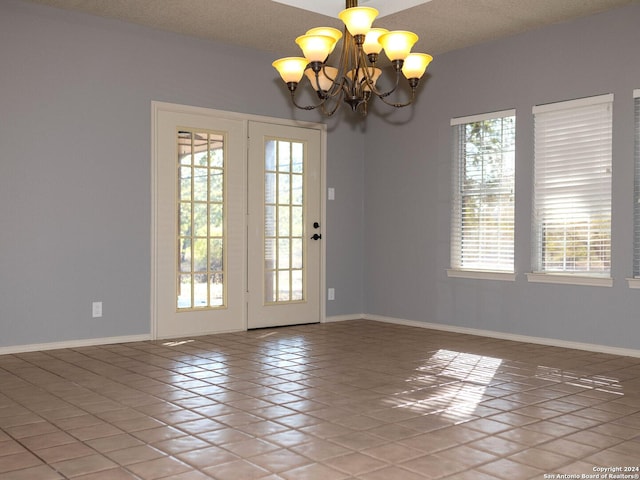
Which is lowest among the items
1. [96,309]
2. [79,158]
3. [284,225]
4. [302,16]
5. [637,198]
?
[96,309]

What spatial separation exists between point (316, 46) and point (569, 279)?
2.81 m

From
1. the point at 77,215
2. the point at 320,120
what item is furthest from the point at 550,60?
the point at 77,215

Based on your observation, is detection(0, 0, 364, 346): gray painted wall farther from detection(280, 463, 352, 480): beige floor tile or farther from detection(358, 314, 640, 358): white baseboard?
detection(280, 463, 352, 480): beige floor tile

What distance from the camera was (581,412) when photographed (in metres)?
3.26

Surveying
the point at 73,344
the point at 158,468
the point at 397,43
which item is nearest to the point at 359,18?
the point at 397,43

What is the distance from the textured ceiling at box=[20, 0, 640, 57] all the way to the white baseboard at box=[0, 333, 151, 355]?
248 cm

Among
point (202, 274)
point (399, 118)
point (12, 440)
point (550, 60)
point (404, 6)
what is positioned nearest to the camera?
point (12, 440)

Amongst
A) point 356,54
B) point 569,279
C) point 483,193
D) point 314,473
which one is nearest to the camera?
point 314,473

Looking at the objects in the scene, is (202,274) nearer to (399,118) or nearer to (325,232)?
(325,232)

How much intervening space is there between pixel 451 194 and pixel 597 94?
1528mm

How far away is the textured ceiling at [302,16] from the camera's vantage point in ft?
15.6

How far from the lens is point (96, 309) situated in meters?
5.12

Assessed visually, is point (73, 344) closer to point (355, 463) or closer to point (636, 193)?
point (355, 463)

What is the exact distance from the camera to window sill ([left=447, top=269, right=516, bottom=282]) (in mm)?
5520
